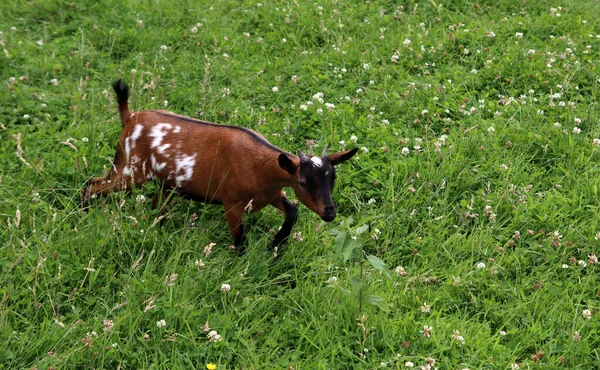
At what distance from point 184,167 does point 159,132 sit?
40 centimetres

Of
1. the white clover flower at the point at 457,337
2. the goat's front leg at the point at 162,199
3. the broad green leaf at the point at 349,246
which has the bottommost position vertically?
the goat's front leg at the point at 162,199

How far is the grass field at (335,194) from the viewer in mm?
5035

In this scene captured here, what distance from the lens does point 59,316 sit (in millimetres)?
5074

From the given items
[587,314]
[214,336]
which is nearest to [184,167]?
[214,336]

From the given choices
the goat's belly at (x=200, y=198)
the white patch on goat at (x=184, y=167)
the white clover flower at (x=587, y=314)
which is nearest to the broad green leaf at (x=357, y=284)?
the goat's belly at (x=200, y=198)

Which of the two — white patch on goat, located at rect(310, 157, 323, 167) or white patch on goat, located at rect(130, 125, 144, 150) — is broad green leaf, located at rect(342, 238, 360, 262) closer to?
white patch on goat, located at rect(310, 157, 323, 167)

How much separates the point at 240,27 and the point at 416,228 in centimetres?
435

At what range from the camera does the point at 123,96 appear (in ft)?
21.2

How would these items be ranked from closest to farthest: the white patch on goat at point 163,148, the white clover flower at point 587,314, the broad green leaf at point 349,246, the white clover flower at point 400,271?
the broad green leaf at point 349,246 < the white clover flower at point 587,314 < the white clover flower at point 400,271 < the white patch on goat at point 163,148

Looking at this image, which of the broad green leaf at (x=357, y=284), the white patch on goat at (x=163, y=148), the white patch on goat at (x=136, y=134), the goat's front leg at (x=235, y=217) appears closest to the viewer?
the broad green leaf at (x=357, y=284)

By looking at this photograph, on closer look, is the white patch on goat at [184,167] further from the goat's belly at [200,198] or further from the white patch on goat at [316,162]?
the white patch on goat at [316,162]

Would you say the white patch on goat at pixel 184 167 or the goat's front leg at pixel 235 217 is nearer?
the goat's front leg at pixel 235 217

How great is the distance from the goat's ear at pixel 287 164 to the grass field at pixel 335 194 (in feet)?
2.00

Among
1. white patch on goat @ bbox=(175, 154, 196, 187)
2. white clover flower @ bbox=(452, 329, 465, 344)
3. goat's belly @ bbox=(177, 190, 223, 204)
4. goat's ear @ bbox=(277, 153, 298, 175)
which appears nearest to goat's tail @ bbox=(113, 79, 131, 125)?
white patch on goat @ bbox=(175, 154, 196, 187)
